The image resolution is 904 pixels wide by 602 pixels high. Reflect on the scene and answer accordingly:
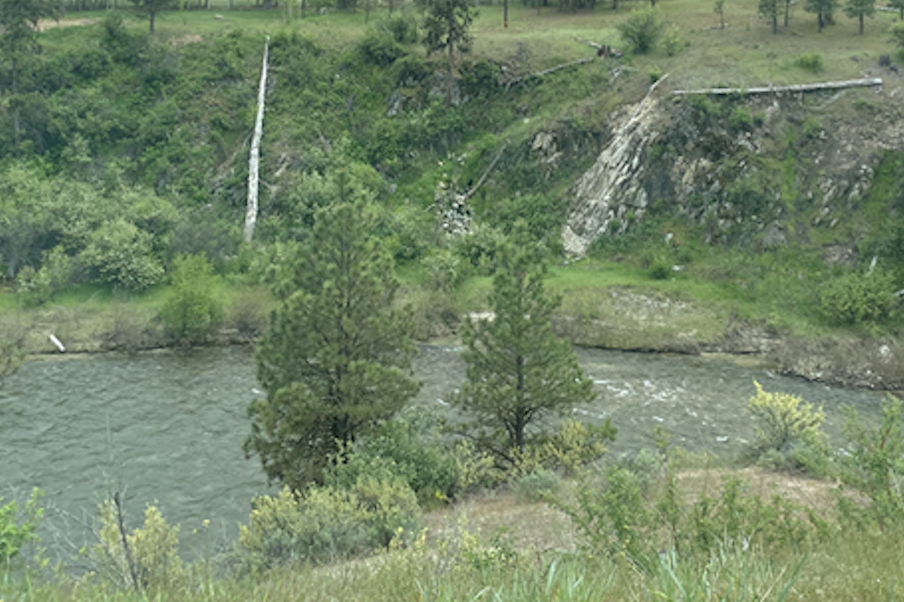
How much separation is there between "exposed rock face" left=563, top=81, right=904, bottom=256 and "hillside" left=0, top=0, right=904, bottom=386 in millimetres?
113

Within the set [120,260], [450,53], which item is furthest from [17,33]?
[450,53]

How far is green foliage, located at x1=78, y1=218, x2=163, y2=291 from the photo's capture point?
122 feet

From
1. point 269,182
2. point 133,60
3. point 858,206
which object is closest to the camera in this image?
point 858,206

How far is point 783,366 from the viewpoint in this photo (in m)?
31.3

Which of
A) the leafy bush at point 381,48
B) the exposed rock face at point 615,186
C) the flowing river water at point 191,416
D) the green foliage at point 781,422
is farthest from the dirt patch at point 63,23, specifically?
the green foliage at point 781,422

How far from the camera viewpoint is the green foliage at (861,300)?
107ft

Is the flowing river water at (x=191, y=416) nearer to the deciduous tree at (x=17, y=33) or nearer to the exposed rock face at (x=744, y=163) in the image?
the exposed rock face at (x=744, y=163)

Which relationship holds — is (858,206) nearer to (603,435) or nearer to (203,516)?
(603,435)

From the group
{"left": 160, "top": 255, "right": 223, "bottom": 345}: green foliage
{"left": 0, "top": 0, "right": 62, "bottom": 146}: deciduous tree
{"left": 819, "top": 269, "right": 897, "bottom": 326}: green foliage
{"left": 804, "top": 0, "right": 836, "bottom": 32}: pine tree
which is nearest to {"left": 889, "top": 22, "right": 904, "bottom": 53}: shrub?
{"left": 804, "top": 0, "right": 836, "bottom": 32}: pine tree

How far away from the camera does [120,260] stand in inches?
1479

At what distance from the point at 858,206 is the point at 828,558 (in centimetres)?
3815

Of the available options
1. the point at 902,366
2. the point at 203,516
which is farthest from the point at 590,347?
the point at 203,516

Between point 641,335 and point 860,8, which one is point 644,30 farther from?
point 641,335

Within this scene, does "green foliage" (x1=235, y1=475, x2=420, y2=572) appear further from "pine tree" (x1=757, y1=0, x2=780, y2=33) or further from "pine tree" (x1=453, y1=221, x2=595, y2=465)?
"pine tree" (x1=757, y1=0, x2=780, y2=33)
